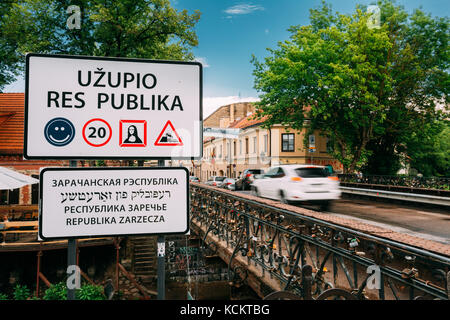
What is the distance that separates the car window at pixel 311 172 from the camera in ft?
36.8

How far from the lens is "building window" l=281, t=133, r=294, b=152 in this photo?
37.9 m

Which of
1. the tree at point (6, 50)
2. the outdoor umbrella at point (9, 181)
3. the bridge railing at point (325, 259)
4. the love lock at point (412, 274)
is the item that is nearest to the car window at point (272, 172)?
the bridge railing at point (325, 259)

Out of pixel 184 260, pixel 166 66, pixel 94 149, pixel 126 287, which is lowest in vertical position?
pixel 126 287

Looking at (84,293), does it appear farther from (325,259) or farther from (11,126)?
(11,126)

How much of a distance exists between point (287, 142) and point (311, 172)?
27.3 m

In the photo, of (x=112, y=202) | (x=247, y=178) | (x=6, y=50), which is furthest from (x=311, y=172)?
(x=6, y=50)

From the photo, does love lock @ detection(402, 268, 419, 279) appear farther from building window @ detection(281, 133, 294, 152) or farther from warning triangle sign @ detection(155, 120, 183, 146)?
building window @ detection(281, 133, 294, 152)

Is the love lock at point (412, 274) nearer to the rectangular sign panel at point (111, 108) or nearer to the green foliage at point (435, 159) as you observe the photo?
the rectangular sign panel at point (111, 108)

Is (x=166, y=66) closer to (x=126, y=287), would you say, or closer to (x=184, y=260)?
(x=184, y=260)

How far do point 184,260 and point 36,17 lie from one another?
14.2 meters

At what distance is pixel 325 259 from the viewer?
3443 millimetres

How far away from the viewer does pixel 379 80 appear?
944 inches

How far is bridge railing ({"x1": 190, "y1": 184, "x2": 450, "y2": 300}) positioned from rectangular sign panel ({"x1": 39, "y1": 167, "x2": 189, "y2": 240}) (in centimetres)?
93

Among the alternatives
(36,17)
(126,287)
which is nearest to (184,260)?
(126,287)
